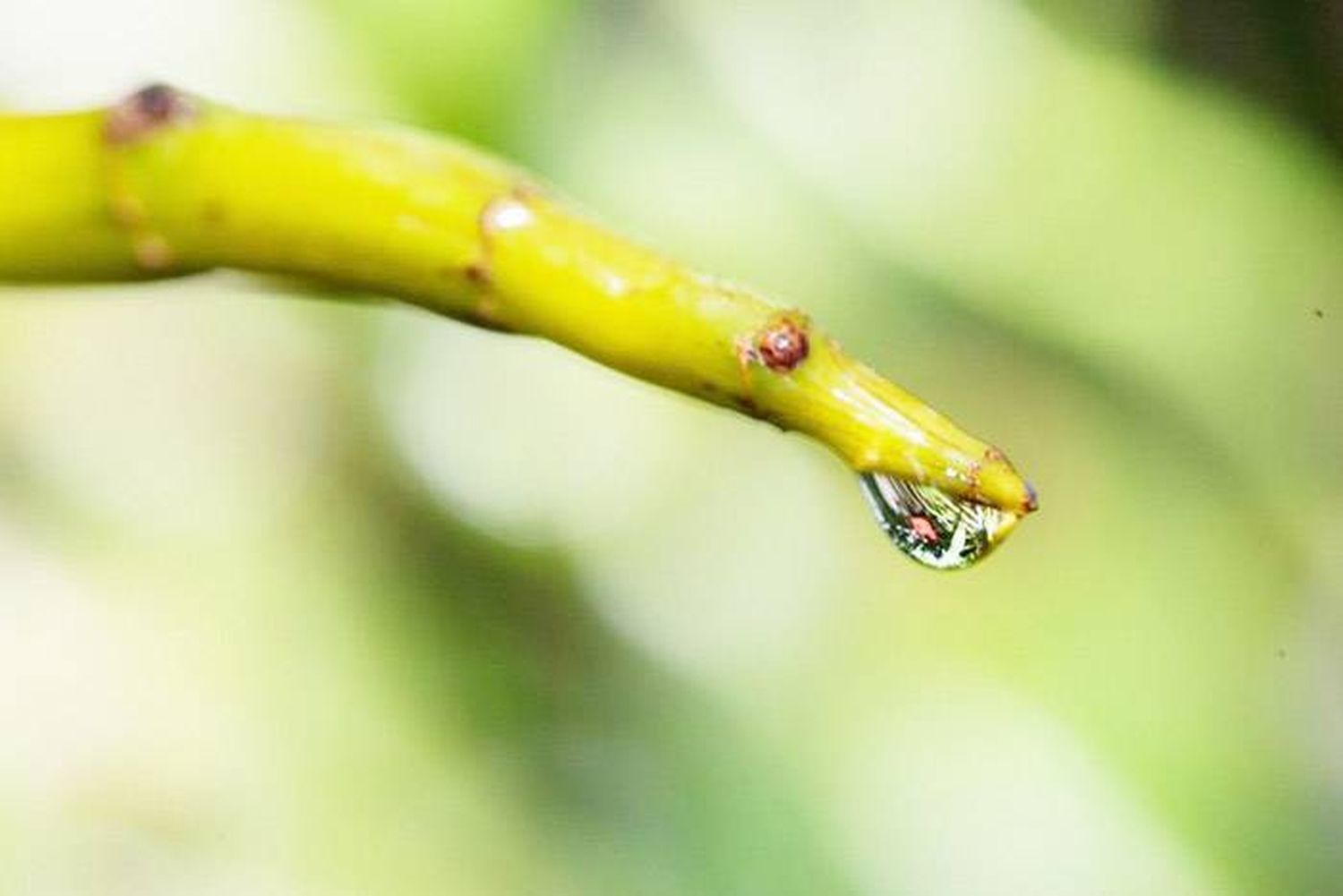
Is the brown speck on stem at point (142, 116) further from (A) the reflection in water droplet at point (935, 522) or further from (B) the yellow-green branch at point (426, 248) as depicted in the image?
(A) the reflection in water droplet at point (935, 522)

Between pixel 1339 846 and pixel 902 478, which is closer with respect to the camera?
pixel 902 478

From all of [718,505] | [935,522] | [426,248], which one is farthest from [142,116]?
[718,505]

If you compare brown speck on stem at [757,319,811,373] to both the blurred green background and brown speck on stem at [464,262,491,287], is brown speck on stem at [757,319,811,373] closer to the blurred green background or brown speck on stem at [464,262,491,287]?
brown speck on stem at [464,262,491,287]

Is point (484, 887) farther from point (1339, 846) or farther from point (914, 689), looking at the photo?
point (1339, 846)

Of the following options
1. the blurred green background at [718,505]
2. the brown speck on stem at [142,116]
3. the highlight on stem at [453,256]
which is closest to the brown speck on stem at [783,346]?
the highlight on stem at [453,256]

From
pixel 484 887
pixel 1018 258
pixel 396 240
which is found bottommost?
pixel 484 887

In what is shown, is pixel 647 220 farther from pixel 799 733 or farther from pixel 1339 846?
pixel 1339 846

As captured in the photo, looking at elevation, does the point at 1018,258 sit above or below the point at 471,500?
above

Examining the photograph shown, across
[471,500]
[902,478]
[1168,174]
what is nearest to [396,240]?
[902,478]
